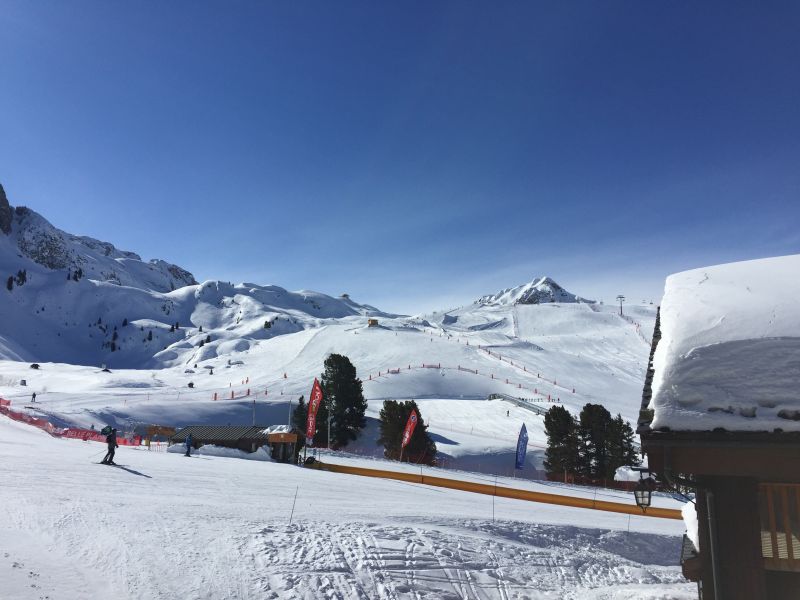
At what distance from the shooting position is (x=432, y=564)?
11172 millimetres

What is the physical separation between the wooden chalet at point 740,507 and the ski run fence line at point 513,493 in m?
19.9

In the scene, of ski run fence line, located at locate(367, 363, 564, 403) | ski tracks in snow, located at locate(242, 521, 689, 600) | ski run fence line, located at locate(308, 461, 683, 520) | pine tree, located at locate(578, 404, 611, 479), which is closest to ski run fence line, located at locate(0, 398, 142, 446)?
ski run fence line, located at locate(308, 461, 683, 520)

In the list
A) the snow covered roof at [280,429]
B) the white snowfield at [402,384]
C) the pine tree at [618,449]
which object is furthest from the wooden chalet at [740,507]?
the pine tree at [618,449]

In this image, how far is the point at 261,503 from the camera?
14781mm

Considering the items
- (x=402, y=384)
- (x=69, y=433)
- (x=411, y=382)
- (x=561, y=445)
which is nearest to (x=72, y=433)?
(x=69, y=433)

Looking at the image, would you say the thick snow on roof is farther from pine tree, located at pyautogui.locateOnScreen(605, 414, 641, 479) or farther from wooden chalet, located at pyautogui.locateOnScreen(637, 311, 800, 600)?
pine tree, located at pyautogui.locateOnScreen(605, 414, 641, 479)

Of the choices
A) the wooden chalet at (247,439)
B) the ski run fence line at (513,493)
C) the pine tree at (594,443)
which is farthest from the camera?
the pine tree at (594,443)

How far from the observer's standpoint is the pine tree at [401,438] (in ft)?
139

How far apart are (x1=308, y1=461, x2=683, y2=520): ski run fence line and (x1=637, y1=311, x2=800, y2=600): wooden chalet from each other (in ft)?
65.3

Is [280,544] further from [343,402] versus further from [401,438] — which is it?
[343,402]

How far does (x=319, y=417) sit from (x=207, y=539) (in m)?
39.3

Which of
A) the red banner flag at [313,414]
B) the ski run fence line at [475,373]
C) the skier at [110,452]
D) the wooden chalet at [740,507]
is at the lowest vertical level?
the skier at [110,452]

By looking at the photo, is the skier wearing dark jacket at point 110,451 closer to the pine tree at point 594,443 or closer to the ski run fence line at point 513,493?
the ski run fence line at point 513,493

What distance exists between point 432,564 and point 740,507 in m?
6.97
